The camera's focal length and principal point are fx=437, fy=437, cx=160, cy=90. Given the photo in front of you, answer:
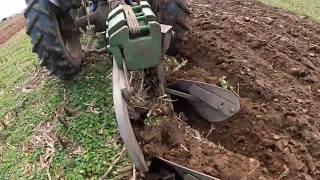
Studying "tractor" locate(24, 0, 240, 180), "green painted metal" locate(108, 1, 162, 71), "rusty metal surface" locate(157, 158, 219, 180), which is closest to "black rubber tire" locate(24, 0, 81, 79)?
"tractor" locate(24, 0, 240, 180)

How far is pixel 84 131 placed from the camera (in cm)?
381

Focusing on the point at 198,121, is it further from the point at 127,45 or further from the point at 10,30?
the point at 10,30

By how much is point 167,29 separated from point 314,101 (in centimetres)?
246

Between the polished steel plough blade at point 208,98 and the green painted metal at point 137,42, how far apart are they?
87 cm

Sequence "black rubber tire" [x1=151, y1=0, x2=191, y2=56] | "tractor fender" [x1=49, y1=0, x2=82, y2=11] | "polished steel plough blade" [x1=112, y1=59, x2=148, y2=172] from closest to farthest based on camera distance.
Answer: "polished steel plough blade" [x1=112, y1=59, x2=148, y2=172], "tractor fender" [x1=49, y1=0, x2=82, y2=11], "black rubber tire" [x1=151, y1=0, x2=191, y2=56]

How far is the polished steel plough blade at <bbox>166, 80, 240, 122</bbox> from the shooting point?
3568 mm

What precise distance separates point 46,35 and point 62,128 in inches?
35.3

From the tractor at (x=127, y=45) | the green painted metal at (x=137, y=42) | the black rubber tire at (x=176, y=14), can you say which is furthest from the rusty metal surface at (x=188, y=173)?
the black rubber tire at (x=176, y=14)

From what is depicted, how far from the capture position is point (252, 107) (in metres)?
4.07

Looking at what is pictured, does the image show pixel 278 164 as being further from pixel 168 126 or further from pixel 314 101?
pixel 314 101

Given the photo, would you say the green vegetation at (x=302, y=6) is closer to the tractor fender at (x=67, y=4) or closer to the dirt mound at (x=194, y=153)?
the tractor fender at (x=67, y=4)

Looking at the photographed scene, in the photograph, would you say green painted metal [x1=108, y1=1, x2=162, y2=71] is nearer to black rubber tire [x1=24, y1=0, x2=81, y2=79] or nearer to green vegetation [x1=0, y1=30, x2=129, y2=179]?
green vegetation [x1=0, y1=30, x2=129, y2=179]

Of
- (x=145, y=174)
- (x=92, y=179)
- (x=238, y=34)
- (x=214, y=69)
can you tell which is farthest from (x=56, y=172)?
(x=238, y=34)

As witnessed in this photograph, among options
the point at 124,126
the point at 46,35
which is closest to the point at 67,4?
the point at 46,35
